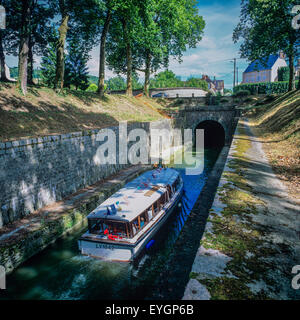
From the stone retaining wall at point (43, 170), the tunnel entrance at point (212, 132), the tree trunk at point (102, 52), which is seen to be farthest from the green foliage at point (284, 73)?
the stone retaining wall at point (43, 170)

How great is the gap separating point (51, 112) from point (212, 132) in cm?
3398

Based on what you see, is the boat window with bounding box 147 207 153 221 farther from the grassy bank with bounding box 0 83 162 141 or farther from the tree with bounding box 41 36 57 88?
the tree with bounding box 41 36 57 88

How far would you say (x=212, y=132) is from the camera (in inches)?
1801

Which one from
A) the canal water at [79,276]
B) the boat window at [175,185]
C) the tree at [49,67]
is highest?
the tree at [49,67]

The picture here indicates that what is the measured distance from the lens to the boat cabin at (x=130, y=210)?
379 inches

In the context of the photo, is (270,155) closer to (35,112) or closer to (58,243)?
(58,243)

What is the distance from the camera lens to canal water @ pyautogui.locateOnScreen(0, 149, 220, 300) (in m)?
8.51

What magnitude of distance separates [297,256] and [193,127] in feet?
118

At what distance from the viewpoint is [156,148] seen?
29.1m

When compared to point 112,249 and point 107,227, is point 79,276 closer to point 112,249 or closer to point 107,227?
point 112,249

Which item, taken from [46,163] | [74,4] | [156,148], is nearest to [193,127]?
[156,148]

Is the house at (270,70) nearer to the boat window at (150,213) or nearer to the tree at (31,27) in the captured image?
the tree at (31,27)

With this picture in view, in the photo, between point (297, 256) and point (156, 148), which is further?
point (156, 148)

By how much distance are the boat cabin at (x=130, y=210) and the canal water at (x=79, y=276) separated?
4.75ft
